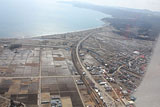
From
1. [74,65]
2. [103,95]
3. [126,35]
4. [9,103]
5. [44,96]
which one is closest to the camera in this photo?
[9,103]

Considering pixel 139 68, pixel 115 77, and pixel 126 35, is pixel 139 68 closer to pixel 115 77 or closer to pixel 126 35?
pixel 115 77

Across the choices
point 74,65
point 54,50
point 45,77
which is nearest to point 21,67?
point 45,77

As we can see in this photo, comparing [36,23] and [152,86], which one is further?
[36,23]

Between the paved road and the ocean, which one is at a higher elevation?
the paved road

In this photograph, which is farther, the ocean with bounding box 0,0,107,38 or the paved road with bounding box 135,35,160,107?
the ocean with bounding box 0,0,107,38

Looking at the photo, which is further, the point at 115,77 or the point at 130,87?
the point at 115,77

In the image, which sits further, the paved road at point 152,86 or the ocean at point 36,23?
the ocean at point 36,23

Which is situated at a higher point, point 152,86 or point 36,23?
point 152,86

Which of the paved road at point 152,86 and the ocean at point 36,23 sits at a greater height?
the paved road at point 152,86

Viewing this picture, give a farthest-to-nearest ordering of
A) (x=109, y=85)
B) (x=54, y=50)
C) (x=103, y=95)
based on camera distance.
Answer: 1. (x=54, y=50)
2. (x=109, y=85)
3. (x=103, y=95)
